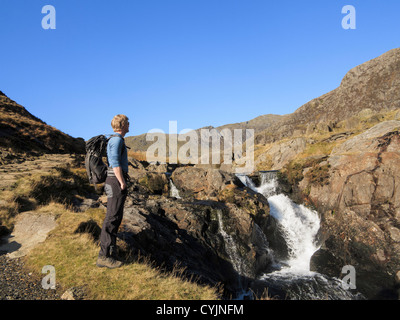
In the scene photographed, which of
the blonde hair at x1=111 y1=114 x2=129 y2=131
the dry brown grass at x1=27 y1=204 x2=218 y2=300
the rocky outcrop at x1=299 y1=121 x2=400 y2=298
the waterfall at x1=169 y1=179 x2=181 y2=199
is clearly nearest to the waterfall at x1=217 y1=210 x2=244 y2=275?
the rocky outcrop at x1=299 y1=121 x2=400 y2=298

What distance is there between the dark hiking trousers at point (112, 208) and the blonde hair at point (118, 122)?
138 cm

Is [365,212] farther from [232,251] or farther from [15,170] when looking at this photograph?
[15,170]

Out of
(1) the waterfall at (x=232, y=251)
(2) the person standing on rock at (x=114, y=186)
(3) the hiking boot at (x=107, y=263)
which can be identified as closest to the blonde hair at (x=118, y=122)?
(2) the person standing on rock at (x=114, y=186)

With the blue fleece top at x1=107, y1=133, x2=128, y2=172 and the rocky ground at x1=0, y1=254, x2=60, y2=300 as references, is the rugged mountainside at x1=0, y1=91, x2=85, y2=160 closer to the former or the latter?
the rocky ground at x1=0, y1=254, x2=60, y2=300

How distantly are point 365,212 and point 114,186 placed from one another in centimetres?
2450

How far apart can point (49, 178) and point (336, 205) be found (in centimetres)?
2578

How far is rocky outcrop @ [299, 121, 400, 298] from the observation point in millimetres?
18203

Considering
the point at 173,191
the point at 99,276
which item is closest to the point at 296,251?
the point at 173,191

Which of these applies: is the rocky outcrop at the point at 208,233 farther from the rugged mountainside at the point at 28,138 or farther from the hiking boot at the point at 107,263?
the rugged mountainside at the point at 28,138

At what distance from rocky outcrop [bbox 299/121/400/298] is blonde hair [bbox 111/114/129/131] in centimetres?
1953
